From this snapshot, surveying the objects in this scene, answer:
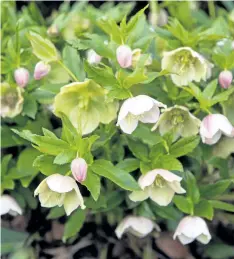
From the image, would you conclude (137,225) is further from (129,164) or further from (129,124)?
(129,124)

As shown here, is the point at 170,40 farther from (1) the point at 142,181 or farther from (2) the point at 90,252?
(2) the point at 90,252

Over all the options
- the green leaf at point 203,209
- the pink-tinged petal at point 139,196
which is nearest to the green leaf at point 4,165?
the pink-tinged petal at point 139,196

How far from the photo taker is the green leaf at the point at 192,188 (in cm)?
127

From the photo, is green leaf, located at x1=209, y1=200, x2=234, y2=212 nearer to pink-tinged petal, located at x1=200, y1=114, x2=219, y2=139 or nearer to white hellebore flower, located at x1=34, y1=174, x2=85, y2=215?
pink-tinged petal, located at x1=200, y1=114, x2=219, y2=139

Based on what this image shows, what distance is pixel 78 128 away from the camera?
47.2 inches

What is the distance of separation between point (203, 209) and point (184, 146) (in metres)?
0.14

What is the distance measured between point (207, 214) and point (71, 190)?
290 mm

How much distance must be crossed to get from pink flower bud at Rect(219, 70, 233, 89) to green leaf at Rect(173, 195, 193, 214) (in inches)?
9.6

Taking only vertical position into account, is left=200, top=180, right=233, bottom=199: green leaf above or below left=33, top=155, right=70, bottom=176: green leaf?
below

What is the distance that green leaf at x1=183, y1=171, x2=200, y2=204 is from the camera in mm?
1274

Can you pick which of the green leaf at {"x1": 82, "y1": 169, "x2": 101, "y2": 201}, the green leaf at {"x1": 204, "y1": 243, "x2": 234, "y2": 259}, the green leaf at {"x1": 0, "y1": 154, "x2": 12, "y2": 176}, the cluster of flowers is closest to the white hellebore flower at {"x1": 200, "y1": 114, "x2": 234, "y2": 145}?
the cluster of flowers

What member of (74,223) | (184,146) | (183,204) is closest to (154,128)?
(184,146)

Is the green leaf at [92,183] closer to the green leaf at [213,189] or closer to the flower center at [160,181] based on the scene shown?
the flower center at [160,181]

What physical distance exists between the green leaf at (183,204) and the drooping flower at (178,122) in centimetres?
13
